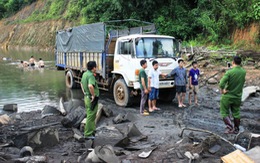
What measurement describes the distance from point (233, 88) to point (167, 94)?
4.50 meters

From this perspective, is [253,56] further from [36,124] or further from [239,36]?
[36,124]

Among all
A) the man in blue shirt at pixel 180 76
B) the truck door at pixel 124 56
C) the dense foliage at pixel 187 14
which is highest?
the dense foliage at pixel 187 14

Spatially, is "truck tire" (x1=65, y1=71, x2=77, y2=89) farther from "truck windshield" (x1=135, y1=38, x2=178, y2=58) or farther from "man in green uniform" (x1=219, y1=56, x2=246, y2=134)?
"man in green uniform" (x1=219, y1=56, x2=246, y2=134)

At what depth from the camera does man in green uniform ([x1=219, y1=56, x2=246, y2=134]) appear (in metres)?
6.49

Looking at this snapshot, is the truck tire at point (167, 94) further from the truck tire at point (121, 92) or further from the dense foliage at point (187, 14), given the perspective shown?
the dense foliage at point (187, 14)

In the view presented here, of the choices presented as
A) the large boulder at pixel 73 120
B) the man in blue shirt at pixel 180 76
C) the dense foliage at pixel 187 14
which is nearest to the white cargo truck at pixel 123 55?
the man in blue shirt at pixel 180 76

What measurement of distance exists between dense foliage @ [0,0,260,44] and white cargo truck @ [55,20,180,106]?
741 cm

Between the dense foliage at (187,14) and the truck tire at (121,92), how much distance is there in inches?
362

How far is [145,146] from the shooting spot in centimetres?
615

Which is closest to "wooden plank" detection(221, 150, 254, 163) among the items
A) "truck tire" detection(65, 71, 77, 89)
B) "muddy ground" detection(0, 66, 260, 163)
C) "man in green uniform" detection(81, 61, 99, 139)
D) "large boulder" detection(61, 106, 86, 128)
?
"muddy ground" detection(0, 66, 260, 163)

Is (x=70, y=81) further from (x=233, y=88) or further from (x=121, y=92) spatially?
(x=233, y=88)

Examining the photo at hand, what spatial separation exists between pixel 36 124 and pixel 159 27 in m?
15.7

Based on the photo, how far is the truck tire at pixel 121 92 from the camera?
10039mm

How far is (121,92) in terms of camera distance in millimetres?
10320
